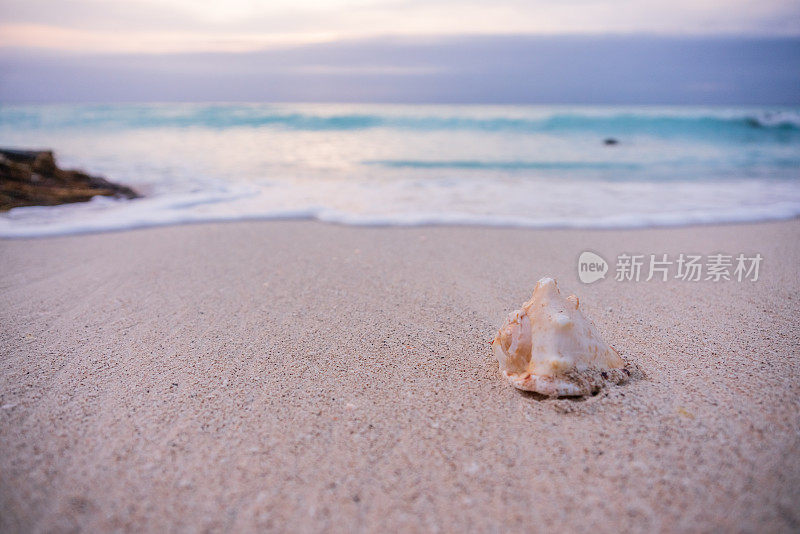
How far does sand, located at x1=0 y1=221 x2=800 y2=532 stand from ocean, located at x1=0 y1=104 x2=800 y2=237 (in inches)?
74.8

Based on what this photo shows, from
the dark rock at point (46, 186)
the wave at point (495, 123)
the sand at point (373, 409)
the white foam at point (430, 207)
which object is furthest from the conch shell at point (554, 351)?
the wave at point (495, 123)

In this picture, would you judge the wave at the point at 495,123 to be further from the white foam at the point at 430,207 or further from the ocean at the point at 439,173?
the white foam at the point at 430,207

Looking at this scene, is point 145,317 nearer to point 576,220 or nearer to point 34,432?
point 34,432

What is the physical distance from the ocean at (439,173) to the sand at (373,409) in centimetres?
190

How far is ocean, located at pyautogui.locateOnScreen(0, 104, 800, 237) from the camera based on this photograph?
16.3 ft

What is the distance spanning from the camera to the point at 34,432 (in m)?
1.62

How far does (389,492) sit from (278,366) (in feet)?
2.97

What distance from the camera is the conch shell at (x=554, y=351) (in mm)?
1693

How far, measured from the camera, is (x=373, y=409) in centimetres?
176

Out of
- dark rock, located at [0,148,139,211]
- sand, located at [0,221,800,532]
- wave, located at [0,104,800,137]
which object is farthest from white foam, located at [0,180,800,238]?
wave, located at [0,104,800,137]

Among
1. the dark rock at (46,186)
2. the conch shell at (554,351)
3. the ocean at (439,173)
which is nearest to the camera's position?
the conch shell at (554,351)

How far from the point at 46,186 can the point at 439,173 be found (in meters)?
6.26

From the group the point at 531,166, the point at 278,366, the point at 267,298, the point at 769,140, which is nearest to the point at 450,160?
the point at 531,166

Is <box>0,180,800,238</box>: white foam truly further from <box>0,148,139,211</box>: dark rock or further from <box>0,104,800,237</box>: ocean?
<box>0,148,139,211</box>: dark rock
